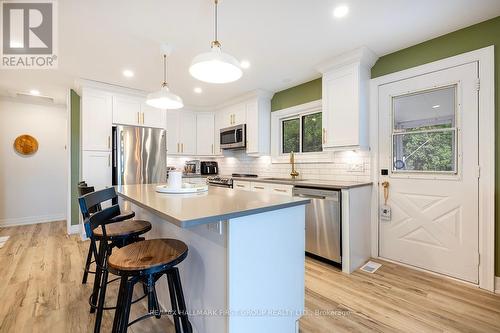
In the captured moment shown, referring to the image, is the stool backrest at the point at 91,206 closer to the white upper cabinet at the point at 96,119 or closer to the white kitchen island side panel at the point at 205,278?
the white kitchen island side panel at the point at 205,278

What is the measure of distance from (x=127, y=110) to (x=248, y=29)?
8.97 feet

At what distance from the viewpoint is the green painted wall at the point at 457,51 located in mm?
2105

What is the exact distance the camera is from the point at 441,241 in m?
2.43

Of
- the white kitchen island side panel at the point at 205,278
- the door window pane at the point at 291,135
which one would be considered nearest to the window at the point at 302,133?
the door window pane at the point at 291,135

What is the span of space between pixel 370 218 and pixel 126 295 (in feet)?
9.00

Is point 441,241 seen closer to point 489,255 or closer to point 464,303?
point 489,255

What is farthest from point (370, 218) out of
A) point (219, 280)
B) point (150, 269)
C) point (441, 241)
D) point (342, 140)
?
point (150, 269)

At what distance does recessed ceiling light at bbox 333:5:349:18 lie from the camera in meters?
1.95

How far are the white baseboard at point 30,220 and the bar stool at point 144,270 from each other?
193 inches

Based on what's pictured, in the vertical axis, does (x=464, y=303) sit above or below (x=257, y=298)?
below

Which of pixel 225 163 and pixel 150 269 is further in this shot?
pixel 225 163

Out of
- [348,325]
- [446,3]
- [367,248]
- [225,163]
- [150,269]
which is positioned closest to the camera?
[150,269]

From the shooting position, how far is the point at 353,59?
273cm

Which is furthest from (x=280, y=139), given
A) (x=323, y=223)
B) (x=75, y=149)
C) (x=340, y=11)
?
(x=75, y=149)
